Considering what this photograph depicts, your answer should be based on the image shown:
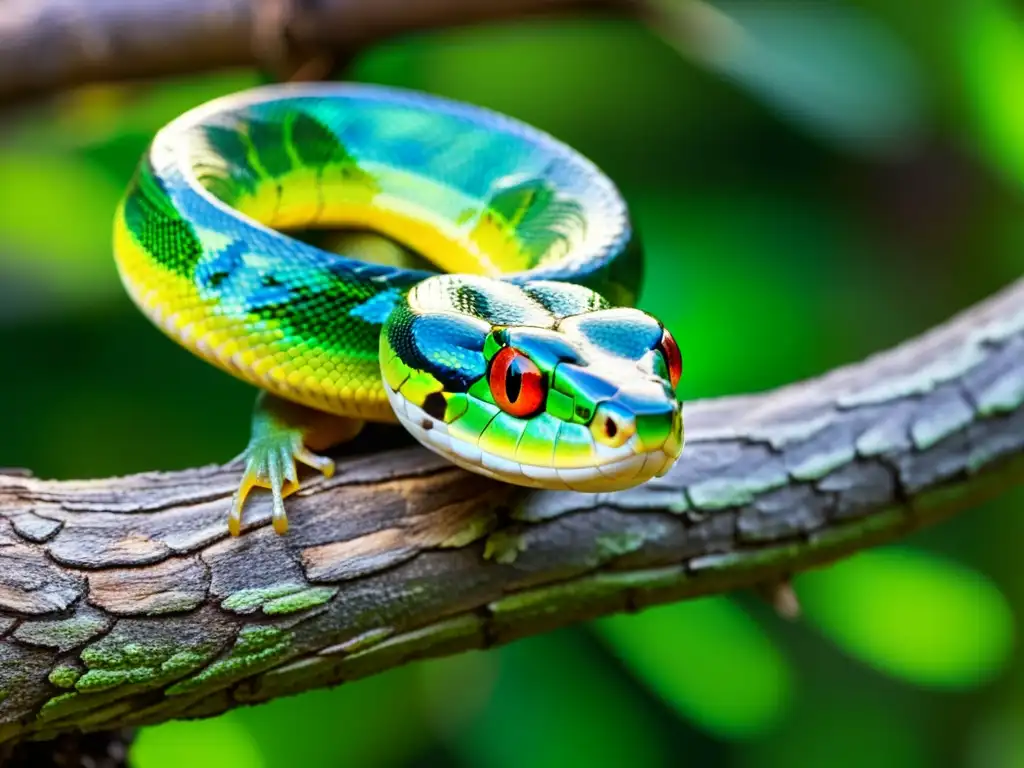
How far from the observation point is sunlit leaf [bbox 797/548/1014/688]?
434cm

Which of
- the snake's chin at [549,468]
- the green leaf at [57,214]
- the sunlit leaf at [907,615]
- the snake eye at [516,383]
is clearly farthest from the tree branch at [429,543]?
the green leaf at [57,214]

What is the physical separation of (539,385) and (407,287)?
1.87 ft

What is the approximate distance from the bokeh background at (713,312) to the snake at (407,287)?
1714mm

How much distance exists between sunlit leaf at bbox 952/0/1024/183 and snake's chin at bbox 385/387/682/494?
395 centimetres

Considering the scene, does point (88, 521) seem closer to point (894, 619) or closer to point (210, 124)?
point (210, 124)

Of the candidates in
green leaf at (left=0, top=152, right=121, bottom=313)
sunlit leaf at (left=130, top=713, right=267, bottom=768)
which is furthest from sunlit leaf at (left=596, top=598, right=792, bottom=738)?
green leaf at (left=0, top=152, right=121, bottom=313)

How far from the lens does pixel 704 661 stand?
4.36 meters

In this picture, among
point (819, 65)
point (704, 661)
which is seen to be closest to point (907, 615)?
point (704, 661)

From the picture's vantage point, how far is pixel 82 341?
515 cm

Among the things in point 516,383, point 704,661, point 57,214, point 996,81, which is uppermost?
point 996,81

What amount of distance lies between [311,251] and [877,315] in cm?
479

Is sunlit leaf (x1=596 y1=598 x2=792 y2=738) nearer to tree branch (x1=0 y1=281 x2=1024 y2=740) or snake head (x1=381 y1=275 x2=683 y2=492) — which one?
tree branch (x1=0 y1=281 x2=1024 y2=740)

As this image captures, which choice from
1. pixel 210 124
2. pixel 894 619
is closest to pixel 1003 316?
pixel 894 619

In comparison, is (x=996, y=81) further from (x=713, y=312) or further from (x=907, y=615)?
(x=907, y=615)
